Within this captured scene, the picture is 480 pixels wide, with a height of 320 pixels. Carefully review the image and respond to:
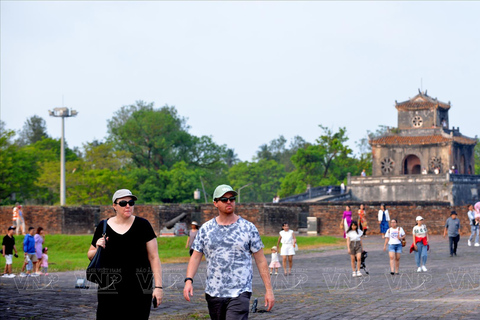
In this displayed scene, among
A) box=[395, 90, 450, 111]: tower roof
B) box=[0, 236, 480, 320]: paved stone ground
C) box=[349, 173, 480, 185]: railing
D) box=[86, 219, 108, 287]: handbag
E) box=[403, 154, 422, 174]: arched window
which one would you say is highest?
box=[395, 90, 450, 111]: tower roof

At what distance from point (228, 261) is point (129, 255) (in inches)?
32.3

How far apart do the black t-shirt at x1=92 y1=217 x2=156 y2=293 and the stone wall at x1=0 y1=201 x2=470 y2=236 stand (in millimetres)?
28686

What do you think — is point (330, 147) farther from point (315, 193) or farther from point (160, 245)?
point (160, 245)

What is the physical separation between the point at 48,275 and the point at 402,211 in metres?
20.3

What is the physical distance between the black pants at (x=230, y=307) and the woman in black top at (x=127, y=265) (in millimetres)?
454

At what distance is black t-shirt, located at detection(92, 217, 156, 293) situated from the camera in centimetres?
605

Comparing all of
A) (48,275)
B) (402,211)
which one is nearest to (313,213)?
(402,211)

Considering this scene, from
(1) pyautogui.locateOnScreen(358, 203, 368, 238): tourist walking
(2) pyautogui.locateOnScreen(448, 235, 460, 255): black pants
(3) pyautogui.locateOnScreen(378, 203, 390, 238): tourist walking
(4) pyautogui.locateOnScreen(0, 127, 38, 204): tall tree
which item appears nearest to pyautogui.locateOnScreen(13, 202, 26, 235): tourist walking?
(1) pyautogui.locateOnScreen(358, 203, 368, 238): tourist walking

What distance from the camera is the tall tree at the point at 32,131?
9694cm

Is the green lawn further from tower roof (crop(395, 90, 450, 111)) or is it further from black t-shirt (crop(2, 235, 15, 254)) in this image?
tower roof (crop(395, 90, 450, 111))

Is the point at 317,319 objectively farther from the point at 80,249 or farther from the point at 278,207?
the point at 278,207

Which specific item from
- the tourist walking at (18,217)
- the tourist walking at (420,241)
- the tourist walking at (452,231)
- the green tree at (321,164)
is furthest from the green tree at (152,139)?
the tourist walking at (420,241)

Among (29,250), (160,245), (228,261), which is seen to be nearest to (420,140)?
(160,245)

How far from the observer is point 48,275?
18.6 metres
